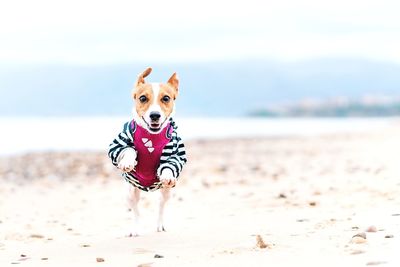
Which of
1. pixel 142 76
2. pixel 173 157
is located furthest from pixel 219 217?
pixel 142 76

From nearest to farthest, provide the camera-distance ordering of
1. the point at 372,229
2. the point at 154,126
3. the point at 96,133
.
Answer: the point at 372,229
the point at 154,126
the point at 96,133

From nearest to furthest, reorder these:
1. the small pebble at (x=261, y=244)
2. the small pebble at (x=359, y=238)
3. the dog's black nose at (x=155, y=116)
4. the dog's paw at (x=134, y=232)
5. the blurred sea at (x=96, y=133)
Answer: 1. the small pebble at (x=359, y=238)
2. the small pebble at (x=261, y=244)
3. the dog's black nose at (x=155, y=116)
4. the dog's paw at (x=134, y=232)
5. the blurred sea at (x=96, y=133)

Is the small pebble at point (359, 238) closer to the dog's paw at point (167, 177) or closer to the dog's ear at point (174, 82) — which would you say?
the dog's paw at point (167, 177)

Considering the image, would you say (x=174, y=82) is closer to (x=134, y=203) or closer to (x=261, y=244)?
(x=134, y=203)

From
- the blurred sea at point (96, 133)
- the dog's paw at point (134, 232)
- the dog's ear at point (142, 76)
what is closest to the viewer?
the dog's ear at point (142, 76)

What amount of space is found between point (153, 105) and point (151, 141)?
392mm

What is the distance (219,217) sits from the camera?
30.5 feet

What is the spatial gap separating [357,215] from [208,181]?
20.6 feet

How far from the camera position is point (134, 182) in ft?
24.7

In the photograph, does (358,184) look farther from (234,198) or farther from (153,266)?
(153,266)

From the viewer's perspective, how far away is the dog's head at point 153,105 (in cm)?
690

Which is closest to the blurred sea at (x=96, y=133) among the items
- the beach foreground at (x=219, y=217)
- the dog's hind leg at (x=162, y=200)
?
the beach foreground at (x=219, y=217)

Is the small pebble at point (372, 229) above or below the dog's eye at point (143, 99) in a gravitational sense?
below

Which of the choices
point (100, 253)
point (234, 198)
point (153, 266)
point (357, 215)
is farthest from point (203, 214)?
point (153, 266)
